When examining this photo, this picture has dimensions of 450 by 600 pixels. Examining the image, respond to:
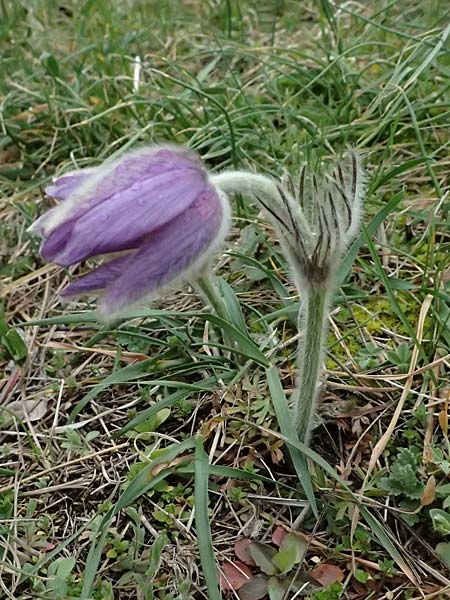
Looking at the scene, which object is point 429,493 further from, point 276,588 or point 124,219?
A: point 124,219

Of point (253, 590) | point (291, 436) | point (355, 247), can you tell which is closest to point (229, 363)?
point (291, 436)

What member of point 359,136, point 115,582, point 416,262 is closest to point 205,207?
point 115,582

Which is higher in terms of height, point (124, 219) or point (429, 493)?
point (124, 219)

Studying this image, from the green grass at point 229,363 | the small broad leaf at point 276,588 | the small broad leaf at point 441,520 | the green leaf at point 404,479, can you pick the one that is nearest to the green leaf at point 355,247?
the green grass at point 229,363

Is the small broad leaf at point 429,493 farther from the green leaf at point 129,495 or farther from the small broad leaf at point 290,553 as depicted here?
the green leaf at point 129,495

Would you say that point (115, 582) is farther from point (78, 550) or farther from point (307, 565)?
point (307, 565)
